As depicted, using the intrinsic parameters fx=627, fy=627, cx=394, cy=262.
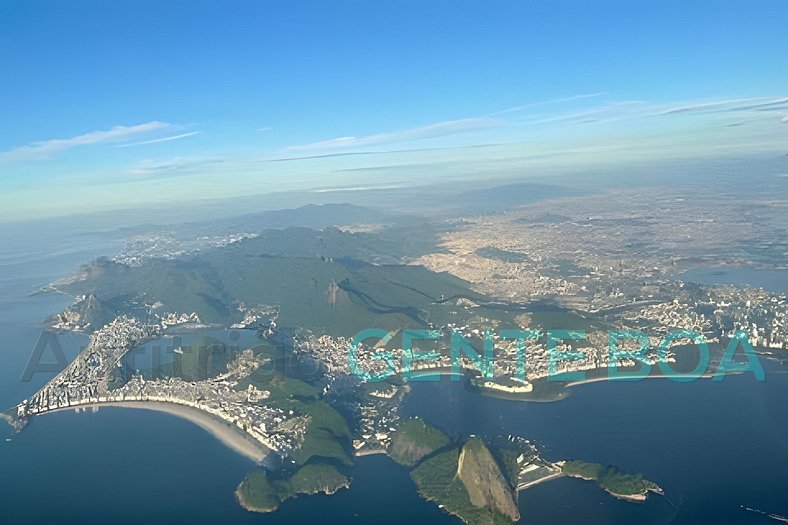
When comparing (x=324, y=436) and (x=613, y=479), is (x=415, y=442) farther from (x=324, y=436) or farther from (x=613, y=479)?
(x=613, y=479)

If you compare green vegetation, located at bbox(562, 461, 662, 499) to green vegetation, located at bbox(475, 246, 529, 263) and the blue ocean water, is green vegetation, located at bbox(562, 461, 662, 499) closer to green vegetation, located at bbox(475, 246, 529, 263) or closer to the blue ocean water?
the blue ocean water

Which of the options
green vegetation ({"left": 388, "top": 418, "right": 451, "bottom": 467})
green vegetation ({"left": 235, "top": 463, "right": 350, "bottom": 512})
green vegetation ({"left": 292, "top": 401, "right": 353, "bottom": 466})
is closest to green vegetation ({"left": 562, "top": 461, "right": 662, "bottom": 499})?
green vegetation ({"left": 388, "top": 418, "right": 451, "bottom": 467})

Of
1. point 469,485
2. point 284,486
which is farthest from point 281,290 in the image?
point 469,485

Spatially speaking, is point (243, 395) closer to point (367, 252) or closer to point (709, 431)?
point (709, 431)

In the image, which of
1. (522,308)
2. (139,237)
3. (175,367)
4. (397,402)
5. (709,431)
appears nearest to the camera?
(709,431)

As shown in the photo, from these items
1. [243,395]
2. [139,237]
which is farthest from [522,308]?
[139,237]

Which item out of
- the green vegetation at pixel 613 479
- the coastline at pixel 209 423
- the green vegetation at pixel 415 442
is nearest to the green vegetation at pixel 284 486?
the coastline at pixel 209 423

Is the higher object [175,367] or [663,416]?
[175,367]
